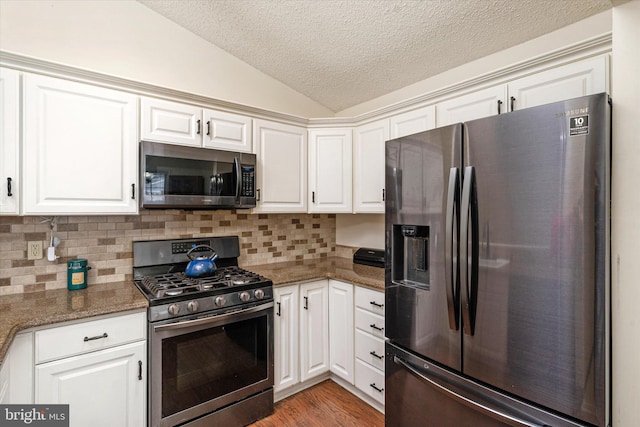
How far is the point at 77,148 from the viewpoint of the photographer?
1741mm

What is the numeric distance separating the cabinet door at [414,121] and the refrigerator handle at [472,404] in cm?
146

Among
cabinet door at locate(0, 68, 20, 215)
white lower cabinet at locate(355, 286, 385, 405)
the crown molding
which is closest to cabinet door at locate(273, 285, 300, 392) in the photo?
white lower cabinet at locate(355, 286, 385, 405)

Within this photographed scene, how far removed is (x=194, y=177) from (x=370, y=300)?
143cm

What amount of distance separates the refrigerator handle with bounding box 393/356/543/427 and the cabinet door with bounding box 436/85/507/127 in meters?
1.43

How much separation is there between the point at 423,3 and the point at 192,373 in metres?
2.45

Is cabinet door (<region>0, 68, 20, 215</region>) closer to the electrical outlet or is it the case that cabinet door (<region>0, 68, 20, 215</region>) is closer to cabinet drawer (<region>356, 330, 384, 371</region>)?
the electrical outlet

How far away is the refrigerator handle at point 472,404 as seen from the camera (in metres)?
1.19

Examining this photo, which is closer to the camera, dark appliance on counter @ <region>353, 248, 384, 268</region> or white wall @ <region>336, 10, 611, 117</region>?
white wall @ <region>336, 10, 611, 117</region>

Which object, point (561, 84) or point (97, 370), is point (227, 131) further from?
point (561, 84)

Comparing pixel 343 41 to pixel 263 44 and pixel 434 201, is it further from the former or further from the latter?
pixel 434 201

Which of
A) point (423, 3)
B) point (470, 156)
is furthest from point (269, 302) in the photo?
point (423, 3)

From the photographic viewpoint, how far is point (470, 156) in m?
1.33

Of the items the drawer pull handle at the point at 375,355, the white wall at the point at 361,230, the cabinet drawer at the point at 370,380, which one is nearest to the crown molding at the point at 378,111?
the white wall at the point at 361,230

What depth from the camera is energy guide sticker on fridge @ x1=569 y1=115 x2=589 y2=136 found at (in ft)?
3.39
